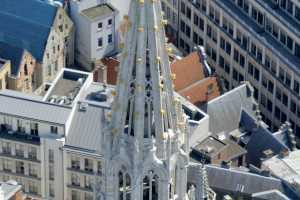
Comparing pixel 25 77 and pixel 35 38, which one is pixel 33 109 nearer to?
pixel 25 77

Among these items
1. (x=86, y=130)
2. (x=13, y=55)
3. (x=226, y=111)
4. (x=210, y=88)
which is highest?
(x=13, y=55)

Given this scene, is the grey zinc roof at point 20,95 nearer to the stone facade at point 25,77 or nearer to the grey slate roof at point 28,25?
the stone facade at point 25,77

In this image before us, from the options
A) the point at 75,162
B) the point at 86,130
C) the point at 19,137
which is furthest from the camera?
the point at 19,137

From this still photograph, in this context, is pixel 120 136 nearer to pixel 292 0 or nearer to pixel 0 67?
pixel 0 67

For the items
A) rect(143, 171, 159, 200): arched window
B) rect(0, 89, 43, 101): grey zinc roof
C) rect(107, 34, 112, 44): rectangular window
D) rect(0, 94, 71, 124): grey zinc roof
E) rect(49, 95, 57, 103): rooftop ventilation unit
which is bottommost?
rect(143, 171, 159, 200): arched window

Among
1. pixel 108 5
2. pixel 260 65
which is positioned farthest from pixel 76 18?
pixel 260 65

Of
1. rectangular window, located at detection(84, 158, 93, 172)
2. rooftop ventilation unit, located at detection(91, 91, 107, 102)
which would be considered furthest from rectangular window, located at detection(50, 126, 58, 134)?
rooftop ventilation unit, located at detection(91, 91, 107, 102)

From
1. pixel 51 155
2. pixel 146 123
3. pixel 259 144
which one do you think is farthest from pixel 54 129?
pixel 146 123

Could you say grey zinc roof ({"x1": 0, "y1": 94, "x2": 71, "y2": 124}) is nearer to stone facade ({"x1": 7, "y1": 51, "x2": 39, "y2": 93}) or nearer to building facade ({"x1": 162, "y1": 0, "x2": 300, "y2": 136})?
stone facade ({"x1": 7, "y1": 51, "x2": 39, "y2": 93})
